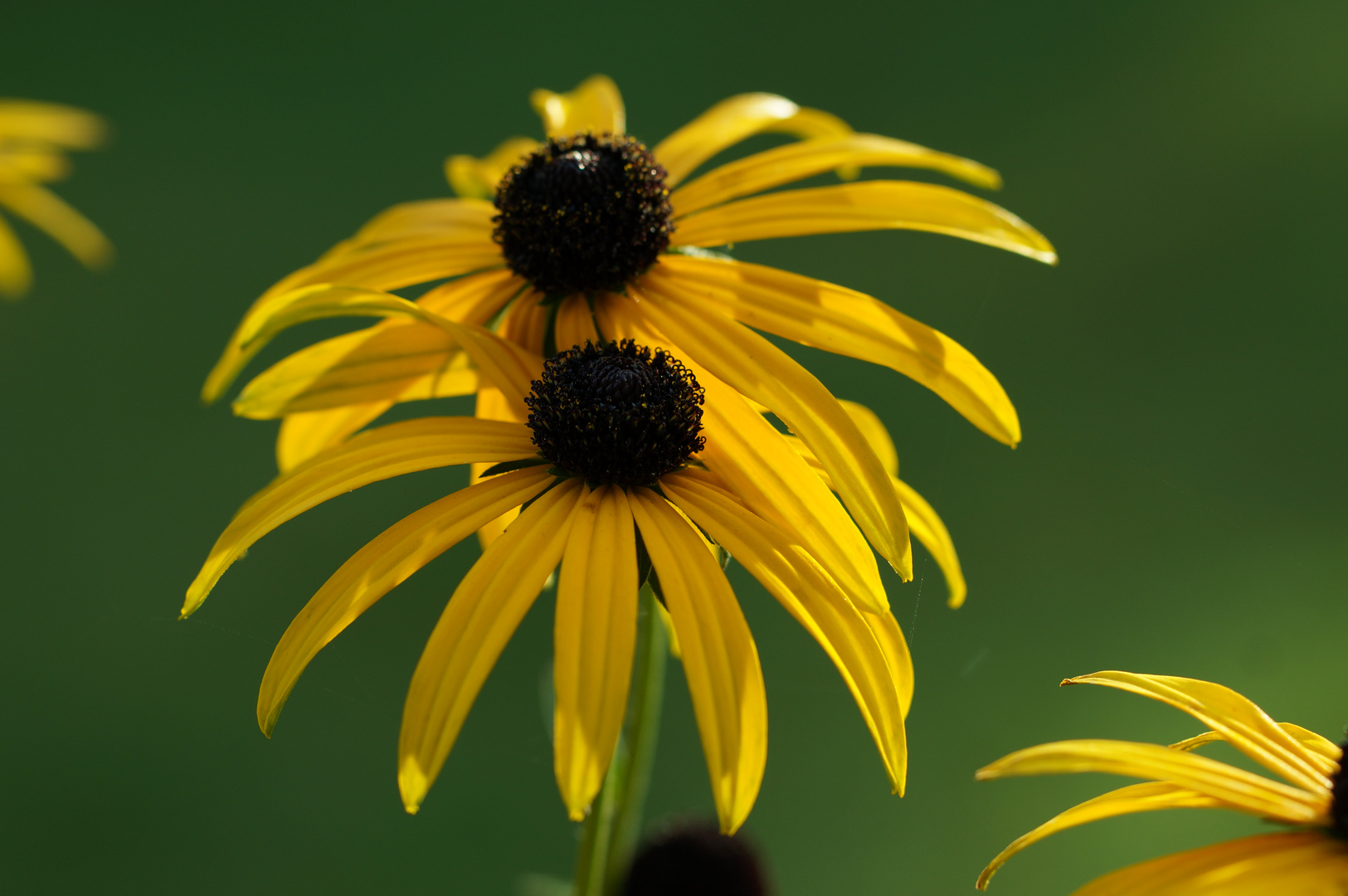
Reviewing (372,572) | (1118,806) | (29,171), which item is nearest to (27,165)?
(29,171)

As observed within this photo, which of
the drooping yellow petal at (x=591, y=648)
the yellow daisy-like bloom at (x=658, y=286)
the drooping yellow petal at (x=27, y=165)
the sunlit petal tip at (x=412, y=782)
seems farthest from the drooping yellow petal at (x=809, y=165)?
the drooping yellow petal at (x=27, y=165)

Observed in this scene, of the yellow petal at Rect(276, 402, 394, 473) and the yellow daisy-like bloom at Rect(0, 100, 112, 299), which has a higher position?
the yellow daisy-like bloom at Rect(0, 100, 112, 299)

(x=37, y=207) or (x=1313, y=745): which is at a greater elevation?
(x=37, y=207)

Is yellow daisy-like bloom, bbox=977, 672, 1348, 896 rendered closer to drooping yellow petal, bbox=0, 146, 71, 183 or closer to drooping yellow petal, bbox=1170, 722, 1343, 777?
drooping yellow petal, bbox=1170, 722, 1343, 777

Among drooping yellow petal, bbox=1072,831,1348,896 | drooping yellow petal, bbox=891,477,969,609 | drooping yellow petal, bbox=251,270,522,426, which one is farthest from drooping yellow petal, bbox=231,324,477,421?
drooping yellow petal, bbox=1072,831,1348,896

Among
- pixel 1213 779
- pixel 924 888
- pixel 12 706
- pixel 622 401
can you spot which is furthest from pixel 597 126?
pixel 12 706

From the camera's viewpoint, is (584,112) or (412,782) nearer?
(412,782)

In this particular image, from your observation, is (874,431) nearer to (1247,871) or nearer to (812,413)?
(812,413)
